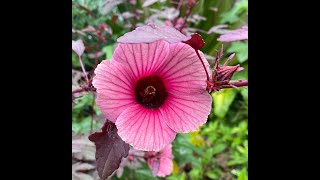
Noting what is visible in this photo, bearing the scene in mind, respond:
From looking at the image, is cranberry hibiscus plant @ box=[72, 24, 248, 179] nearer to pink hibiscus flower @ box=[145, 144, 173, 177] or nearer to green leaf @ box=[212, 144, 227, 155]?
pink hibiscus flower @ box=[145, 144, 173, 177]

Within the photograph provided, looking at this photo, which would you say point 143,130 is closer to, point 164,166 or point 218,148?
point 164,166

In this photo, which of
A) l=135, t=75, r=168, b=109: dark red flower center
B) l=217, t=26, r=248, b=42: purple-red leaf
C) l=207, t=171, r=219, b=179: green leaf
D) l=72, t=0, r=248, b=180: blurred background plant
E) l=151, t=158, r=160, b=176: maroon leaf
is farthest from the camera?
l=207, t=171, r=219, b=179: green leaf

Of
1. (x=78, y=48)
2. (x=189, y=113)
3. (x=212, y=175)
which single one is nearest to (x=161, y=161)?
(x=78, y=48)

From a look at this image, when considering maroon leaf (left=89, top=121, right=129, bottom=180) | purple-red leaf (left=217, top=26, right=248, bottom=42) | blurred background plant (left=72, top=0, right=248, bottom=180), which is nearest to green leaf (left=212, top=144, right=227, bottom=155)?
blurred background plant (left=72, top=0, right=248, bottom=180)

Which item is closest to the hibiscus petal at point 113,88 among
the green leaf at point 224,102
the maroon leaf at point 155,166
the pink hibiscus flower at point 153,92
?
the pink hibiscus flower at point 153,92
